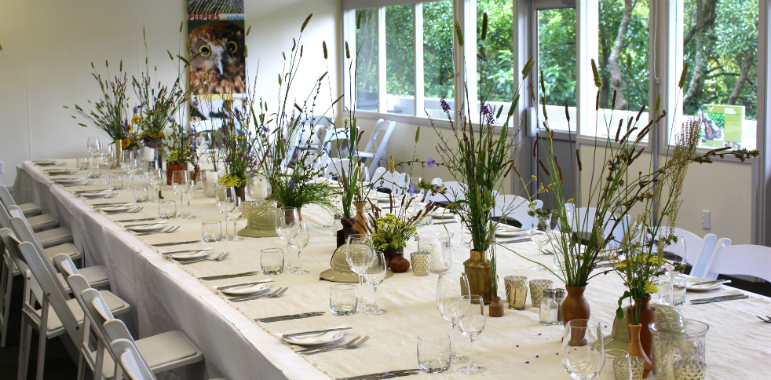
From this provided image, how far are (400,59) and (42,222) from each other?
524 cm

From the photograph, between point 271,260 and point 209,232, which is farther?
point 209,232

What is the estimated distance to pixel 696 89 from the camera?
528 centimetres

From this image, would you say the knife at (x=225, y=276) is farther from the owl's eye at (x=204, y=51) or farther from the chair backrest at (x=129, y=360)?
the owl's eye at (x=204, y=51)

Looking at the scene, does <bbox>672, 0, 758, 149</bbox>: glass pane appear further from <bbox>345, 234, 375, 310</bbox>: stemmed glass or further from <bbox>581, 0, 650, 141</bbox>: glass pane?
<bbox>345, 234, 375, 310</bbox>: stemmed glass

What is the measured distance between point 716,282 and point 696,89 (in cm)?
348

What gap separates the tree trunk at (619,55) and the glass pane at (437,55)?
236cm

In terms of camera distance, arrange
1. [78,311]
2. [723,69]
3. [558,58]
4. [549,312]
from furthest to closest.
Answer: [558,58]
[723,69]
[78,311]
[549,312]

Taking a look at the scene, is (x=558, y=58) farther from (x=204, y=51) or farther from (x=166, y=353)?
(x=166, y=353)

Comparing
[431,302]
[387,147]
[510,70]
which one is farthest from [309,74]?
[431,302]

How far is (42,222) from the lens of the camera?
475cm

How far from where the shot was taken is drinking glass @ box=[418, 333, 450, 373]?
5.25 ft

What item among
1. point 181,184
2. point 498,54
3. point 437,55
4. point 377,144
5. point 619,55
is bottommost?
point 181,184

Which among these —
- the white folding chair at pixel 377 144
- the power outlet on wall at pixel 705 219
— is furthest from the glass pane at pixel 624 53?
the white folding chair at pixel 377 144

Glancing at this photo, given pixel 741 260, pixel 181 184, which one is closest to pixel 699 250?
pixel 741 260
